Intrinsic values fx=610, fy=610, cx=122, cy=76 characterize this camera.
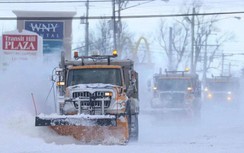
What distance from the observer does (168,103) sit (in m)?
27.4

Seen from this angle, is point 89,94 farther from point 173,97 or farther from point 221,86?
point 221,86

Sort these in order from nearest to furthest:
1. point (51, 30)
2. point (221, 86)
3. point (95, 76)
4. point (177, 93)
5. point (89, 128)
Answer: point (89, 128) < point (95, 76) < point (177, 93) < point (51, 30) < point (221, 86)

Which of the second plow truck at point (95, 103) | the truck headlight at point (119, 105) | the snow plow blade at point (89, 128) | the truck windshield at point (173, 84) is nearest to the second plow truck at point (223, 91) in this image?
the truck windshield at point (173, 84)

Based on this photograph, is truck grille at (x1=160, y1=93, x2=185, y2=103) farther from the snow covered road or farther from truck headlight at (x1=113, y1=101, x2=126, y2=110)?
truck headlight at (x1=113, y1=101, x2=126, y2=110)

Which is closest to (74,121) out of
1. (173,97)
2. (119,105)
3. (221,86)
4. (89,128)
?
(89,128)

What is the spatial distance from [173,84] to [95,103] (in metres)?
12.1

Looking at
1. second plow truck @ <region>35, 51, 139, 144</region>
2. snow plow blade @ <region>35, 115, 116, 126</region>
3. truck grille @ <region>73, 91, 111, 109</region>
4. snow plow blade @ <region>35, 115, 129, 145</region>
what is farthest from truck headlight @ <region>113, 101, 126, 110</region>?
snow plow blade @ <region>35, 115, 116, 126</region>

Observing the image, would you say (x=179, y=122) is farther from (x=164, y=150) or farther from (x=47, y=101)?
(x=164, y=150)

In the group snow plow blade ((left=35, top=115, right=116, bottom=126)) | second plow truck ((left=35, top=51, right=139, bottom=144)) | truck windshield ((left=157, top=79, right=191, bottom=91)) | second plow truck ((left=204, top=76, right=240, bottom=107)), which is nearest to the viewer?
snow plow blade ((left=35, top=115, right=116, bottom=126))

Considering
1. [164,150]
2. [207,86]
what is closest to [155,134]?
[164,150]

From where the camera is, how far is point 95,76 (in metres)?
17.3

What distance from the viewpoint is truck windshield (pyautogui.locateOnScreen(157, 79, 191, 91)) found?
91.7 feet

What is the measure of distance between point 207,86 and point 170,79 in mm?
13342

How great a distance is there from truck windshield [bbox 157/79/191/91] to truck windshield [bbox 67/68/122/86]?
35.6 ft
